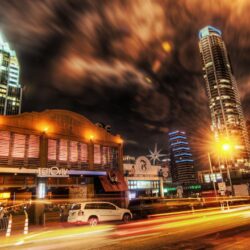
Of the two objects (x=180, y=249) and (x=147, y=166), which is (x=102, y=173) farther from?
(x=180, y=249)

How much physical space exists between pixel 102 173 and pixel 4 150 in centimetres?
1134

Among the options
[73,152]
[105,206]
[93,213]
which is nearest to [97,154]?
[73,152]

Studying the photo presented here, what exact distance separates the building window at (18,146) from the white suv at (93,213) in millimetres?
8120

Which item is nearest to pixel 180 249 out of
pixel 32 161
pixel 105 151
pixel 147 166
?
pixel 32 161

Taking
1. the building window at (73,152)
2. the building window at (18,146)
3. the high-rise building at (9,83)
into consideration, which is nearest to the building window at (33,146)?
the building window at (18,146)

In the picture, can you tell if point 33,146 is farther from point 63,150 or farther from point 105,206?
point 105,206

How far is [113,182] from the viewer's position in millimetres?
29188

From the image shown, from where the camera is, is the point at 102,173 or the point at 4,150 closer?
the point at 4,150

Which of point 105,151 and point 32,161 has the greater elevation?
point 105,151

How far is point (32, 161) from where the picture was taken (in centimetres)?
2352

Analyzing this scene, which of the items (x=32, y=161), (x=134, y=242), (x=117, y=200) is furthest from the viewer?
(x=117, y=200)

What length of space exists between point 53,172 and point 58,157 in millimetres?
1848

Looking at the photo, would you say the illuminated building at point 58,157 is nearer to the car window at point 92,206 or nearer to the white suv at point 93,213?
the white suv at point 93,213

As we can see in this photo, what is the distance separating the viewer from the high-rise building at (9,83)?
155750 millimetres
